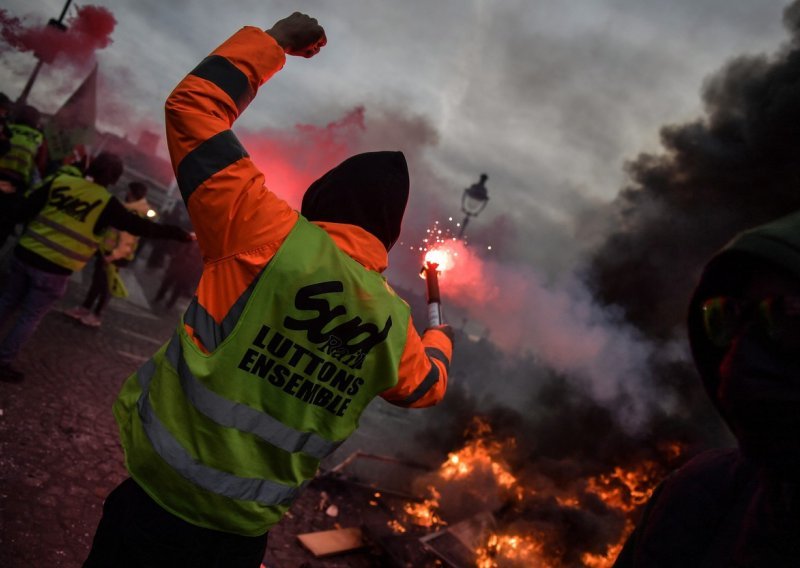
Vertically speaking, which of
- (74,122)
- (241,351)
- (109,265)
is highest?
(74,122)

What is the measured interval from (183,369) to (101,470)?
9.89ft

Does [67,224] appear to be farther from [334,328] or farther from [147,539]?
[334,328]

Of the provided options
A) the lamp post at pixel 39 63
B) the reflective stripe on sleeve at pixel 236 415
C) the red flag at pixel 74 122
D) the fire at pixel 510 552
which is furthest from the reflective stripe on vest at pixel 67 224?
the lamp post at pixel 39 63

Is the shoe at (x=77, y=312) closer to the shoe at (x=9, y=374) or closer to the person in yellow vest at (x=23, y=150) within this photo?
the person in yellow vest at (x=23, y=150)

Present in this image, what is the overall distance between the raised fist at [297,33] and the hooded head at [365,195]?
496 millimetres

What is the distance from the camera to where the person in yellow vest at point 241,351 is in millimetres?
1434

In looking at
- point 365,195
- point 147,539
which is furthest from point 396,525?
point 365,195

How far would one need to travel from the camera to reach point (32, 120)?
22.4ft

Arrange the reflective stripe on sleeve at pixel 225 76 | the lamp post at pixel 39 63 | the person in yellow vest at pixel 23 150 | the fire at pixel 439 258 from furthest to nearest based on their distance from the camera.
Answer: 1. the lamp post at pixel 39 63
2. the person in yellow vest at pixel 23 150
3. the fire at pixel 439 258
4. the reflective stripe on sleeve at pixel 225 76

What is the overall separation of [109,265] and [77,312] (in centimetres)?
107

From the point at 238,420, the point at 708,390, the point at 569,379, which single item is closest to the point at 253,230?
the point at 238,420

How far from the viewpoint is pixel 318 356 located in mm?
1609

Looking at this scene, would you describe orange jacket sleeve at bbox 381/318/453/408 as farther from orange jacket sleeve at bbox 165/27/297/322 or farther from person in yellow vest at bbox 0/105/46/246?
person in yellow vest at bbox 0/105/46/246

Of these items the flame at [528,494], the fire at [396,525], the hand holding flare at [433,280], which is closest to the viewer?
the hand holding flare at [433,280]
